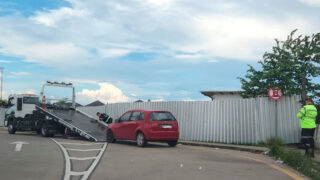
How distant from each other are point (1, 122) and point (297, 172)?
4070 centimetres

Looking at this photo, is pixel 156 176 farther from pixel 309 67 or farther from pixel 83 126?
pixel 309 67

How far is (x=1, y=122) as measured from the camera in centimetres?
4412

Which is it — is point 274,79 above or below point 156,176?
above

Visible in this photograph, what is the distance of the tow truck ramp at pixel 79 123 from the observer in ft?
64.6

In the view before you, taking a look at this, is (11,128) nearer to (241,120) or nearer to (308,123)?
(241,120)

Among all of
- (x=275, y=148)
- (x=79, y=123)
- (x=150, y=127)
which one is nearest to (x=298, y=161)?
(x=275, y=148)

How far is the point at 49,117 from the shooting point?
21812 mm

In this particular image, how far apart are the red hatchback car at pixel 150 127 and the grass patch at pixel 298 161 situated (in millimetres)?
4453

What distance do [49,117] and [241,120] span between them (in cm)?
1057

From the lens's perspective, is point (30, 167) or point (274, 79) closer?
point (30, 167)

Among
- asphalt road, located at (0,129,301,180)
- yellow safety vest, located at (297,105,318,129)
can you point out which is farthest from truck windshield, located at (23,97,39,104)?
yellow safety vest, located at (297,105,318,129)

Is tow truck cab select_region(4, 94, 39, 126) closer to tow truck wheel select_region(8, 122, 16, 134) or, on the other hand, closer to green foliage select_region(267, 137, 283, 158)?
tow truck wheel select_region(8, 122, 16, 134)

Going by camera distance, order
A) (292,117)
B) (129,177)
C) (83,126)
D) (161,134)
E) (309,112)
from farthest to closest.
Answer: (83,126) < (292,117) < (161,134) < (309,112) < (129,177)

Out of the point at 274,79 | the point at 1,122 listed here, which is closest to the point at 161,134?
the point at 274,79
